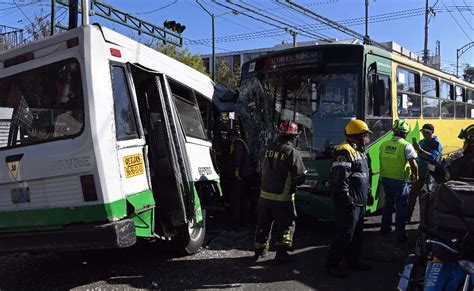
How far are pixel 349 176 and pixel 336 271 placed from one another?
3.79ft

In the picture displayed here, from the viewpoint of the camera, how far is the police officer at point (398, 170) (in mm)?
6910

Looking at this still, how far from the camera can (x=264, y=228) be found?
20.2 ft

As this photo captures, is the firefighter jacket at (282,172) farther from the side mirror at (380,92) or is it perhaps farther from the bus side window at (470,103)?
the bus side window at (470,103)

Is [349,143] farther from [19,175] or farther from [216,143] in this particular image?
[19,175]

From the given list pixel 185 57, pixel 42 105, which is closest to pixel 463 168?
pixel 42 105

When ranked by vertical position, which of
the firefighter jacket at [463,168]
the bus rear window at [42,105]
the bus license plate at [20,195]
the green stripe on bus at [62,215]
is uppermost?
the bus rear window at [42,105]

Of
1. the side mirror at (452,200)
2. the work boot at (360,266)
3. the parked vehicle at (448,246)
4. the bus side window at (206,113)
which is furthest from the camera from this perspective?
the bus side window at (206,113)

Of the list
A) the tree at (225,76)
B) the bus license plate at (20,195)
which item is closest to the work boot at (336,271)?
the bus license plate at (20,195)

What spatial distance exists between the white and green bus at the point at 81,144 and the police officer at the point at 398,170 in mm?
3349

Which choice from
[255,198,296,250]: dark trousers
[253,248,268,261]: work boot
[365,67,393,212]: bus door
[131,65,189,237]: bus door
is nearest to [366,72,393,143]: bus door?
[365,67,393,212]: bus door

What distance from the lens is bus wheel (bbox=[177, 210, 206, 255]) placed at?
6.02 metres

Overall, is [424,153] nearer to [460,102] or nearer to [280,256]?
[280,256]

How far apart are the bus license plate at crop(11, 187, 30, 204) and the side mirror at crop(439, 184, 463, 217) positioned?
12.8 ft

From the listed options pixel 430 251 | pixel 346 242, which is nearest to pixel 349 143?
pixel 346 242
